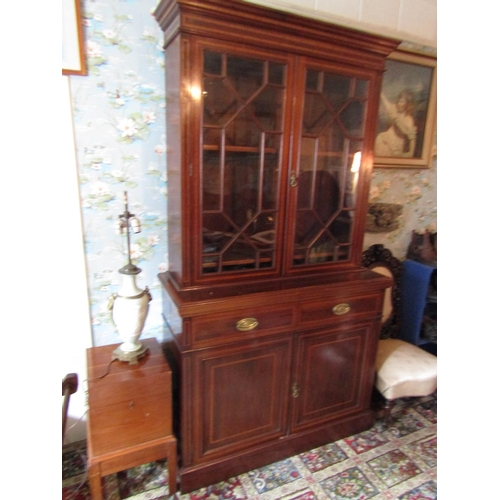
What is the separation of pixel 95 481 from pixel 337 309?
1220 mm

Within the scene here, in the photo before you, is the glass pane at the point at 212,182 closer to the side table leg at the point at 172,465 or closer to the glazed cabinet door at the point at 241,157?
the glazed cabinet door at the point at 241,157

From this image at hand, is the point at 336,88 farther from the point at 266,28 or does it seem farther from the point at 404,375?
the point at 404,375

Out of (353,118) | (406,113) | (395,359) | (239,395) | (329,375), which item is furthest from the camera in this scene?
(406,113)

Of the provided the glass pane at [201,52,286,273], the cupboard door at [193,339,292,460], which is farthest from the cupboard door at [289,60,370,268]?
the cupboard door at [193,339,292,460]

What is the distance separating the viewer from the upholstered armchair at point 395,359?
1863 mm

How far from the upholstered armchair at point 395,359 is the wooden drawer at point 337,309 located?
39 cm

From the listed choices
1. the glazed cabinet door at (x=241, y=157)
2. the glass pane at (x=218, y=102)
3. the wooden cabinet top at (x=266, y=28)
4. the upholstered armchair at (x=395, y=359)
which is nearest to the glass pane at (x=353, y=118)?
the wooden cabinet top at (x=266, y=28)

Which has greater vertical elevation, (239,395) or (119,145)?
(119,145)

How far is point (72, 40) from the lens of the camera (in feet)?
4.50

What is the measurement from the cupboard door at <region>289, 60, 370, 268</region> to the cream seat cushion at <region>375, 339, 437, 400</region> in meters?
0.66

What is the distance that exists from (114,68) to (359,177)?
3.92 feet

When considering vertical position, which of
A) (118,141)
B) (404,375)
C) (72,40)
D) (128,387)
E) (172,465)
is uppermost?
(72,40)

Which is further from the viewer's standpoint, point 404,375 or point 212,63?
point 404,375

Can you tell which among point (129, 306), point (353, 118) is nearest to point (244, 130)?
point (353, 118)
